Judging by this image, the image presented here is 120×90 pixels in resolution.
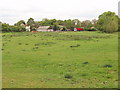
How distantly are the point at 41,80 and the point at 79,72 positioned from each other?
9.01 feet

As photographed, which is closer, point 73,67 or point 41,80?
point 41,80

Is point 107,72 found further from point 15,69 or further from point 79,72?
point 15,69

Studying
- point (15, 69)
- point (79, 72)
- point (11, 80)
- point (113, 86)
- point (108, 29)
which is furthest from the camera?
point (108, 29)

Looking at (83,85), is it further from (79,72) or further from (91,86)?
(79,72)

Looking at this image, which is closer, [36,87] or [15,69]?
[36,87]

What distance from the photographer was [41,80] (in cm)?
1059

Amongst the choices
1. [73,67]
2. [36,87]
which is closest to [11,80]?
[36,87]

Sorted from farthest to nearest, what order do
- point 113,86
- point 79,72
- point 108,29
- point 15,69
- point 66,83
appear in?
point 108,29 → point 15,69 → point 79,72 → point 66,83 → point 113,86

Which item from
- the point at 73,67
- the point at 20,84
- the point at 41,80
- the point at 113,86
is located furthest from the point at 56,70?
the point at 113,86

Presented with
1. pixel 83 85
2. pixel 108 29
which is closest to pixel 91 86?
pixel 83 85

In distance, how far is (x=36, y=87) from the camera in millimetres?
9328

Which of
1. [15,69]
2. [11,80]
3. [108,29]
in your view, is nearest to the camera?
[11,80]

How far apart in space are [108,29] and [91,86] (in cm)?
6417

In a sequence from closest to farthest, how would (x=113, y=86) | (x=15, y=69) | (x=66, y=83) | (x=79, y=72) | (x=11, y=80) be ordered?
1. (x=113, y=86)
2. (x=66, y=83)
3. (x=11, y=80)
4. (x=79, y=72)
5. (x=15, y=69)
